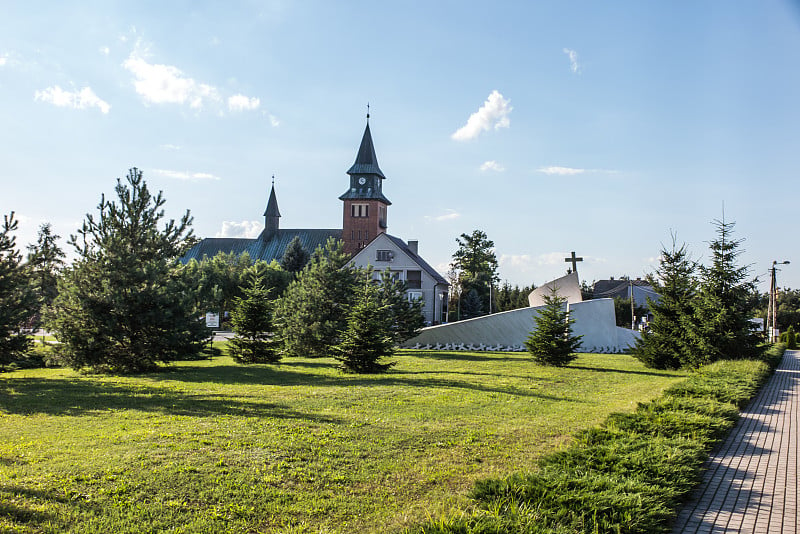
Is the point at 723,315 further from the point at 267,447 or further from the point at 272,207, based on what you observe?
the point at 272,207

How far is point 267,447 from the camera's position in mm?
7945

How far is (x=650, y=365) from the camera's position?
2217 cm

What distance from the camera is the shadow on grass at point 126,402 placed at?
10.8 m

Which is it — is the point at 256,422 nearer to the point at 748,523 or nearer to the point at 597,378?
the point at 748,523

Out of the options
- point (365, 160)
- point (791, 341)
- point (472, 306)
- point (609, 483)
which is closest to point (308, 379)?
point (609, 483)

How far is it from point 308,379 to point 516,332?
58.1 ft

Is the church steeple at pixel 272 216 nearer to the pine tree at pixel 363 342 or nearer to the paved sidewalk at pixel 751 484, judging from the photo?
the pine tree at pixel 363 342

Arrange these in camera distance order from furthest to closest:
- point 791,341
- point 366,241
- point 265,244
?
point 265,244 < point 366,241 < point 791,341

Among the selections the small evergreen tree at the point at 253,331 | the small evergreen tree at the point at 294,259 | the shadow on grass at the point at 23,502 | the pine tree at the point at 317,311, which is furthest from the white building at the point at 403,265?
the shadow on grass at the point at 23,502

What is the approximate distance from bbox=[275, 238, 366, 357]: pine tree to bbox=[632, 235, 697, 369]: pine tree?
1170 centimetres

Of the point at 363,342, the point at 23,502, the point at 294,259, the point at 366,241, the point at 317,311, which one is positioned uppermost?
the point at 366,241

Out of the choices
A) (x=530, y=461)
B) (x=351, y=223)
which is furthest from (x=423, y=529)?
(x=351, y=223)

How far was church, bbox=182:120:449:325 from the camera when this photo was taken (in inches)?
2375

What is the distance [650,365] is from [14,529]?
69.4ft
